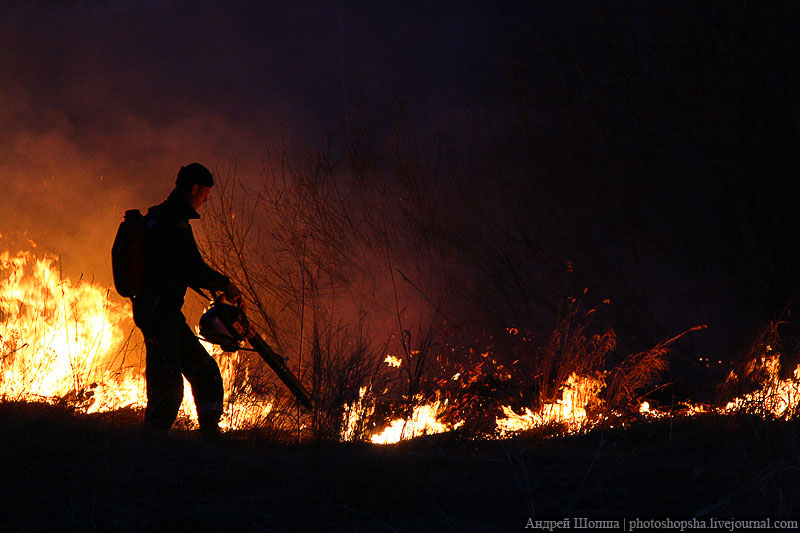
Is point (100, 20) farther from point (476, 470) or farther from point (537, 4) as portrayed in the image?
point (476, 470)

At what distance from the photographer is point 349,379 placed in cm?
391

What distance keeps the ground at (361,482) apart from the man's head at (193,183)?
117 cm

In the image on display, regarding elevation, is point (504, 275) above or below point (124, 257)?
above

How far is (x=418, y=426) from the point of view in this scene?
206 inches

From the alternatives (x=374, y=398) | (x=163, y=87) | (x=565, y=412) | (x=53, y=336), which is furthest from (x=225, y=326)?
(x=163, y=87)

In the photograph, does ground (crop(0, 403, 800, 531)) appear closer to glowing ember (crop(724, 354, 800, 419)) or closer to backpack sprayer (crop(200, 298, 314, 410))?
glowing ember (crop(724, 354, 800, 419))

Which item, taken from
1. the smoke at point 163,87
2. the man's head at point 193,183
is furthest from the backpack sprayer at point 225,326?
the smoke at point 163,87

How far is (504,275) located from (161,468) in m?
7.51

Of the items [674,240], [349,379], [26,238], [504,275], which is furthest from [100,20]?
[349,379]

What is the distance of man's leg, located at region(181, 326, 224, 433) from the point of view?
3594 mm

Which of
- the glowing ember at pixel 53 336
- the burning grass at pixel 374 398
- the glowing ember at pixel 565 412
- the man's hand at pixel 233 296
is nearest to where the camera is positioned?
the man's hand at pixel 233 296

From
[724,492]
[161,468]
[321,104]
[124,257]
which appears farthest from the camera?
[321,104]

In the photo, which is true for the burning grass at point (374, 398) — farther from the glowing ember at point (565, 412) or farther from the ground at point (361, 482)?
the ground at point (361, 482)

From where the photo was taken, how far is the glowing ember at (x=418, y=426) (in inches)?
162
